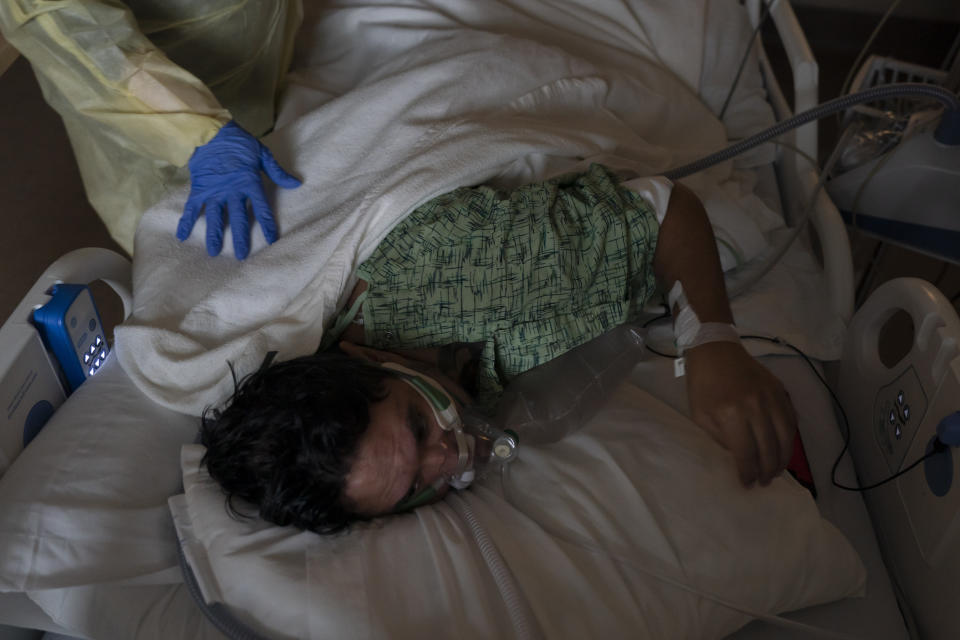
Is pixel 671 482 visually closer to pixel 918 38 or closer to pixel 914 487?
pixel 914 487

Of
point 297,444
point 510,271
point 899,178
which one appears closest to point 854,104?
point 899,178

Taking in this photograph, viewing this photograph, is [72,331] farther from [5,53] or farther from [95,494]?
[5,53]

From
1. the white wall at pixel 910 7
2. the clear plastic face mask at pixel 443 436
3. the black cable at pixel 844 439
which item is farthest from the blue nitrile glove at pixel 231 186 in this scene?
the white wall at pixel 910 7

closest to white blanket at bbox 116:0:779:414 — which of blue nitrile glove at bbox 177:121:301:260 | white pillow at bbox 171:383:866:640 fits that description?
blue nitrile glove at bbox 177:121:301:260

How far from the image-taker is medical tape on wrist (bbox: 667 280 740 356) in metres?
1.25

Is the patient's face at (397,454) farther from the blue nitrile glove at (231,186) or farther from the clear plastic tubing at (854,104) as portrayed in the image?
the clear plastic tubing at (854,104)

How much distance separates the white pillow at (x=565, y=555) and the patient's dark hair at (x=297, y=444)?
4cm

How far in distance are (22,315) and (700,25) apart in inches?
61.7

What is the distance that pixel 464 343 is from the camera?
140 centimetres

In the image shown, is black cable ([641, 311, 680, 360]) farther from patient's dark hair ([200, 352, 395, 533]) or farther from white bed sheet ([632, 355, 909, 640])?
patient's dark hair ([200, 352, 395, 533])

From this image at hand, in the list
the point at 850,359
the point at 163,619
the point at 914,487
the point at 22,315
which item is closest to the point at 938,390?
the point at 914,487

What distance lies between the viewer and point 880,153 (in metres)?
1.69

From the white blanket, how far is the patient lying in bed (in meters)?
0.07

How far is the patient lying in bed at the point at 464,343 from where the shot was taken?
1.13 metres
